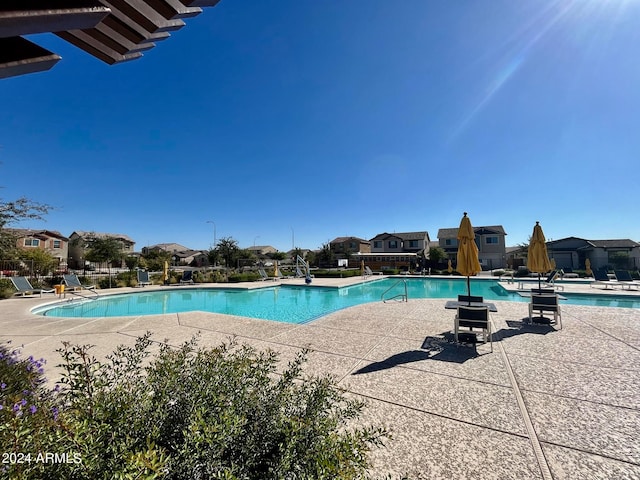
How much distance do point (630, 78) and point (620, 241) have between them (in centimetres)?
3795

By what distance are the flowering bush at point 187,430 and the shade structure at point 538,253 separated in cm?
964

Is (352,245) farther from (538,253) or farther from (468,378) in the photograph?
(468,378)

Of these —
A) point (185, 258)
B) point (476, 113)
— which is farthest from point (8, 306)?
point (185, 258)

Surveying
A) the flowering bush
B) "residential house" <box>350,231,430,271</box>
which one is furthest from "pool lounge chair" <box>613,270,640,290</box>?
the flowering bush

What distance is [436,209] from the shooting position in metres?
27.2

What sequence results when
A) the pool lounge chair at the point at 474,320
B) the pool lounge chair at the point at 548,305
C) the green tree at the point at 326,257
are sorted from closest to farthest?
the pool lounge chair at the point at 474,320 → the pool lounge chair at the point at 548,305 → the green tree at the point at 326,257

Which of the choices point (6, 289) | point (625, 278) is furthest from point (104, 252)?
point (625, 278)

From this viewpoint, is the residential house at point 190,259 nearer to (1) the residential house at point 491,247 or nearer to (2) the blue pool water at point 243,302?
(2) the blue pool water at point 243,302

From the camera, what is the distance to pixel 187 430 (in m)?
1.63

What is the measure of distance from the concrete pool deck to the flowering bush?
4.28 ft

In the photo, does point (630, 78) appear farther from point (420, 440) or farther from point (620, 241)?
point (620, 241)

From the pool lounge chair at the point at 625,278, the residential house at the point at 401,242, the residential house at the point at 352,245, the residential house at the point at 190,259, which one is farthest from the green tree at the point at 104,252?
the pool lounge chair at the point at 625,278

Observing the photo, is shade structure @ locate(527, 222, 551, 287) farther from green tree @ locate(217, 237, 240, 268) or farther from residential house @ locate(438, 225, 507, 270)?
green tree @ locate(217, 237, 240, 268)

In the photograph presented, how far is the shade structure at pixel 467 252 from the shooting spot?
6875 millimetres
